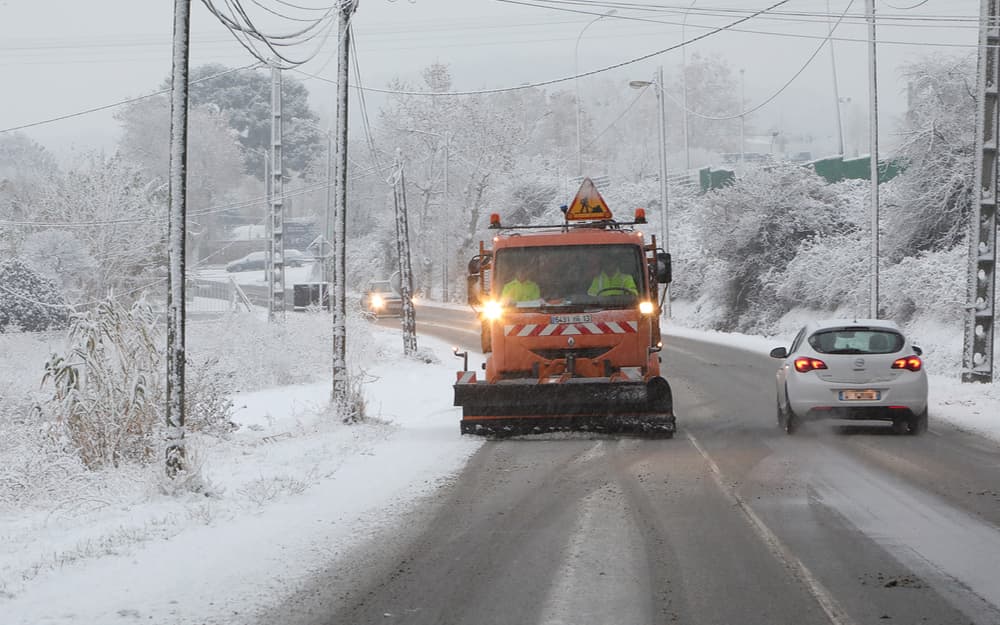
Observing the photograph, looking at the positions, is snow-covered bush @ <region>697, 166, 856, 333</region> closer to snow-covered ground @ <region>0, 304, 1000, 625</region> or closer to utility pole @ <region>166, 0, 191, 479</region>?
snow-covered ground @ <region>0, 304, 1000, 625</region>

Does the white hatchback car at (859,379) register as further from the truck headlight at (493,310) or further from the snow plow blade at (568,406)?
the truck headlight at (493,310)

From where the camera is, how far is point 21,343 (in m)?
41.2

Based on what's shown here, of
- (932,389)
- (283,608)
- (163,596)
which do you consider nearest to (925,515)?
(283,608)

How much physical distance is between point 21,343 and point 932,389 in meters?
31.7

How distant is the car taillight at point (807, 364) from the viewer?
50.2ft

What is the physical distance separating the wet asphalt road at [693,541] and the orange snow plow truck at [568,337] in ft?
2.04

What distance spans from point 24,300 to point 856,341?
116 ft

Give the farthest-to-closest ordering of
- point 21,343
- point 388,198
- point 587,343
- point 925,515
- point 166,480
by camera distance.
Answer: point 388,198
point 21,343
point 587,343
point 166,480
point 925,515

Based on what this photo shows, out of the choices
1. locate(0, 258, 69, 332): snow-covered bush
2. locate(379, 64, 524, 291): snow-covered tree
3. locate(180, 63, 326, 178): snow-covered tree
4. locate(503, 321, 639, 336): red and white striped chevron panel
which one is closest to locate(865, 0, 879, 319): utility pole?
locate(503, 321, 639, 336): red and white striped chevron panel

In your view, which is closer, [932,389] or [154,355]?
[154,355]

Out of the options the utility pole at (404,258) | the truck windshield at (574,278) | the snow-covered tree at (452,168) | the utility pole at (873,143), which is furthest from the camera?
the snow-covered tree at (452,168)

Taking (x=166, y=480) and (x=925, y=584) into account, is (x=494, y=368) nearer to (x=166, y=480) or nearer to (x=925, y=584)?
(x=166, y=480)

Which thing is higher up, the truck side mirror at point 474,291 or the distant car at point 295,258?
the distant car at point 295,258

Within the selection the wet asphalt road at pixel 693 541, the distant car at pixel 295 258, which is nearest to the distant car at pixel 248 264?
the distant car at pixel 295 258
